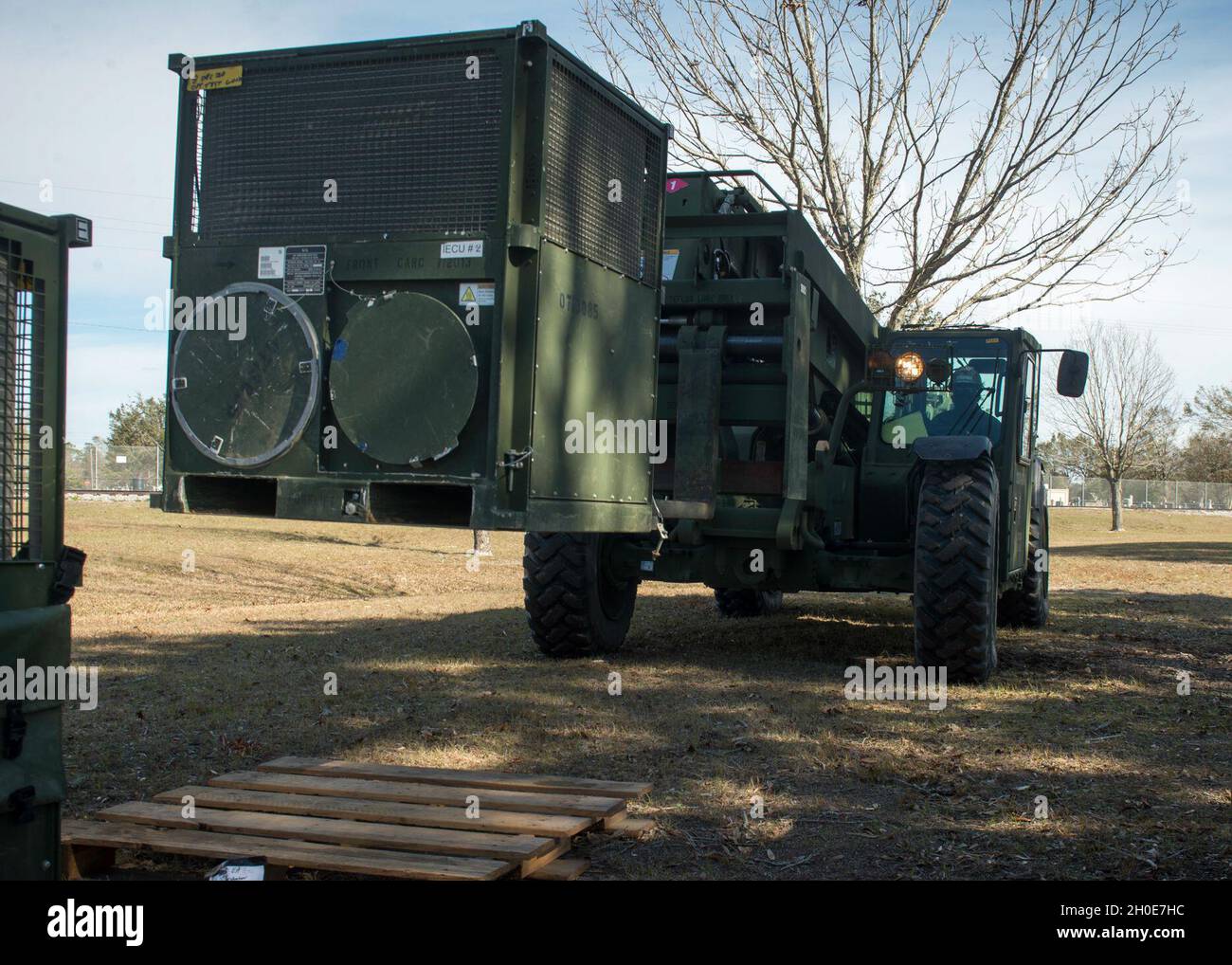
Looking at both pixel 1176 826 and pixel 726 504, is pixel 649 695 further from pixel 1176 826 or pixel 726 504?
pixel 1176 826

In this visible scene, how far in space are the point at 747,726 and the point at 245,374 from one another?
3551 mm

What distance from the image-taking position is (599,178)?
19.1 ft

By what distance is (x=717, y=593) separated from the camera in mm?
13367

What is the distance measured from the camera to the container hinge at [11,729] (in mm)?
3594

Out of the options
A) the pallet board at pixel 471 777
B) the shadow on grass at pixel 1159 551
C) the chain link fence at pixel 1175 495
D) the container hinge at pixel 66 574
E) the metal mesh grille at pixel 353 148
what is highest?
the metal mesh grille at pixel 353 148

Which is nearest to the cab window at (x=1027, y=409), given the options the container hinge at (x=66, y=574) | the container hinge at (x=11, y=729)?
the container hinge at (x=66, y=574)

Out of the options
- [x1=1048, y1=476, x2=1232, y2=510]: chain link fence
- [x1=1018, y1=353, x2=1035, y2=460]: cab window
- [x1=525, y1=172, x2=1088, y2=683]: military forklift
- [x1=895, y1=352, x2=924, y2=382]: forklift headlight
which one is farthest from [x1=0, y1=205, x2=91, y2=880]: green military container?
[x1=1048, y1=476, x2=1232, y2=510]: chain link fence

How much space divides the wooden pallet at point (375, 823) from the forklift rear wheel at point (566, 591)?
149 inches

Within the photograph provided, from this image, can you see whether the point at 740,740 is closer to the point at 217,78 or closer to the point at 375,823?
the point at 375,823

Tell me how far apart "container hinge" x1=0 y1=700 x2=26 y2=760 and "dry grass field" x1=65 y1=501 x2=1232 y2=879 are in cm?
125

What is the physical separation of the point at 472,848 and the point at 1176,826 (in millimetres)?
3022

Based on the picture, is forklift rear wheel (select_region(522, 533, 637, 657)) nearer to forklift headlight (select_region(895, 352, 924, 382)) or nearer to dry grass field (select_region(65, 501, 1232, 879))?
dry grass field (select_region(65, 501, 1232, 879))

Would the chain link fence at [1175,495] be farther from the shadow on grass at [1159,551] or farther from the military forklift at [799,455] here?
the military forklift at [799,455]
